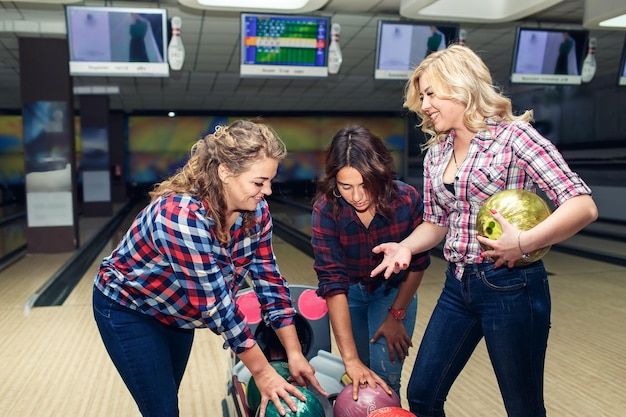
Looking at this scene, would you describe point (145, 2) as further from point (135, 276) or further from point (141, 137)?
point (141, 137)

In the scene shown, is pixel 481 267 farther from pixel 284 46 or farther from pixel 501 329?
pixel 284 46

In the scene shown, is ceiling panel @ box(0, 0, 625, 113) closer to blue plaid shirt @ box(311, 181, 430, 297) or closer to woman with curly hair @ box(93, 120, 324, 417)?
blue plaid shirt @ box(311, 181, 430, 297)

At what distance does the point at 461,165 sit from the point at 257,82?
855 cm

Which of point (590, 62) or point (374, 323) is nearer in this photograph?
point (374, 323)

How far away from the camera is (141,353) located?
1.33 metres

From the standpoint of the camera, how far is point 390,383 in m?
1.74

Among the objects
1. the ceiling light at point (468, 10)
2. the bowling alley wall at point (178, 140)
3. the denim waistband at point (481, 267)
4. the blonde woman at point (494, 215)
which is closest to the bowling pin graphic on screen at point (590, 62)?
the ceiling light at point (468, 10)

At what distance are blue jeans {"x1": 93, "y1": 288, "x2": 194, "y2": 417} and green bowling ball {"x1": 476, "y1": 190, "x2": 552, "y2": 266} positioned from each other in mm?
784

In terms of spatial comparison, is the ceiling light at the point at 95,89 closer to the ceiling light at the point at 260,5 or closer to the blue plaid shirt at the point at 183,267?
the ceiling light at the point at 260,5

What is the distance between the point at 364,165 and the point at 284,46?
3463mm

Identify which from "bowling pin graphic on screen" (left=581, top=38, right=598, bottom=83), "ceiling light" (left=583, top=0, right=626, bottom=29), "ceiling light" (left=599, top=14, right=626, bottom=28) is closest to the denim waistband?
"ceiling light" (left=583, top=0, right=626, bottom=29)

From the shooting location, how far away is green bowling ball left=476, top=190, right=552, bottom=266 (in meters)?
1.15

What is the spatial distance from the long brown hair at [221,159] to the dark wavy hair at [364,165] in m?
0.24

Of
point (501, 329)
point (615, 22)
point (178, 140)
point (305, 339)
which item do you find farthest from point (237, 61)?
point (178, 140)
